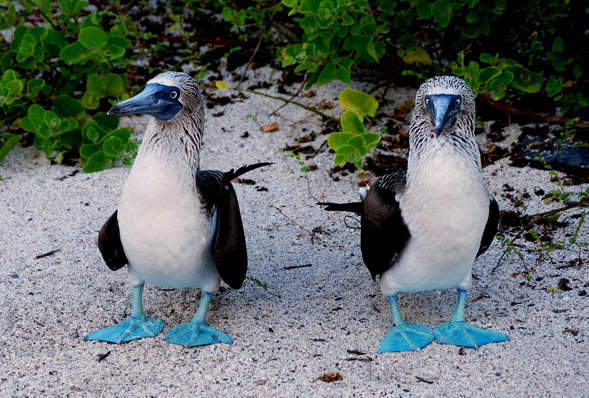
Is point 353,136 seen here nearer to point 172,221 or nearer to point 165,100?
point 165,100

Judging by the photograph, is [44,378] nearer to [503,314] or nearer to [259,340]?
[259,340]

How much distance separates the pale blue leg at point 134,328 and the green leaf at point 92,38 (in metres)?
2.28

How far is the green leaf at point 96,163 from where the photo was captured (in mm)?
5098

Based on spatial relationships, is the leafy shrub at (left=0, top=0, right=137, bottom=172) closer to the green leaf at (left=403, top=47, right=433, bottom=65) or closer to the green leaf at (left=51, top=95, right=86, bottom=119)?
the green leaf at (left=51, top=95, right=86, bottom=119)

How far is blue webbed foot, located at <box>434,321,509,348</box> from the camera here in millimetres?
3355

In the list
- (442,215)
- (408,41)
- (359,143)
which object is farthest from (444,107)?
(408,41)

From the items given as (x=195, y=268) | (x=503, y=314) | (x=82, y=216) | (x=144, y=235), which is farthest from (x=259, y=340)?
(x=82, y=216)

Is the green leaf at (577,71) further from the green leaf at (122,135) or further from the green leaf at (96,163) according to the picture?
the green leaf at (96,163)

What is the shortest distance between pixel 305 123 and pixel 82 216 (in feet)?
7.15

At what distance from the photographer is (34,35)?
527 centimetres

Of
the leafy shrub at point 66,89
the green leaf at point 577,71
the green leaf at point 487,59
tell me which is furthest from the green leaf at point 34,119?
the green leaf at point 577,71

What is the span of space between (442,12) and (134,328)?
315 cm

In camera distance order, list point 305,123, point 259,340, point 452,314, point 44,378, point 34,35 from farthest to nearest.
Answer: point 305,123 < point 34,35 < point 452,314 < point 259,340 < point 44,378

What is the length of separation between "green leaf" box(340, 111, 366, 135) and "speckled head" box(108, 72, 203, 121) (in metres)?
1.47
